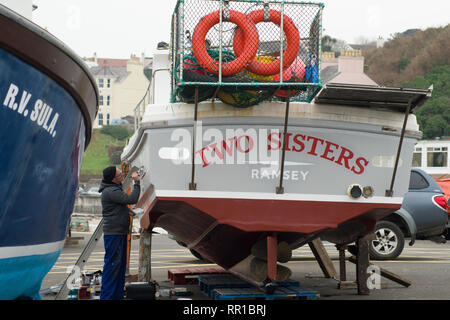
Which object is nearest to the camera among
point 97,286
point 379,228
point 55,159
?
point 55,159

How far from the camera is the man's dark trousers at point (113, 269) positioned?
712 cm

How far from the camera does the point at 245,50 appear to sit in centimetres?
672

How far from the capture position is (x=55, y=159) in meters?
5.36

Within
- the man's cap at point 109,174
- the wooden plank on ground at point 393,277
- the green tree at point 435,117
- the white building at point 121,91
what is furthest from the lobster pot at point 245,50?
the white building at point 121,91

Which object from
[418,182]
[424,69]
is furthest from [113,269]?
[424,69]

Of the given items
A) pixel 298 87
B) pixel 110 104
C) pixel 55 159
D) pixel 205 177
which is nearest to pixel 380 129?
pixel 298 87

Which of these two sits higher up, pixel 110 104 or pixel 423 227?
pixel 110 104

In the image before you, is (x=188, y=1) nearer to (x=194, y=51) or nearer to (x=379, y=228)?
(x=194, y=51)

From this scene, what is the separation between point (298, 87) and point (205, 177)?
1.36 metres

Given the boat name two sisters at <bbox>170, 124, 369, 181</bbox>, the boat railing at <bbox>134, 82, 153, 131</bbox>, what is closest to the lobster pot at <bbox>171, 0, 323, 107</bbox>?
the boat name two sisters at <bbox>170, 124, 369, 181</bbox>

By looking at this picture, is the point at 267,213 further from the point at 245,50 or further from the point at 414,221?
the point at 414,221

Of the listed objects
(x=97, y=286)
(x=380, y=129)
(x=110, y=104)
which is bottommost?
(x=97, y=286)

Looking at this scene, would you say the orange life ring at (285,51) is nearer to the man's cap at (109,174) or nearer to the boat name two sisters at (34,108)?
the man's cap at (109,174)

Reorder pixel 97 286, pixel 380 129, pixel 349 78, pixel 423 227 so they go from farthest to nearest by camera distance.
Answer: pixel 423 227 < pixel 349 78 < pixel 97 286 < pixel 380 129
